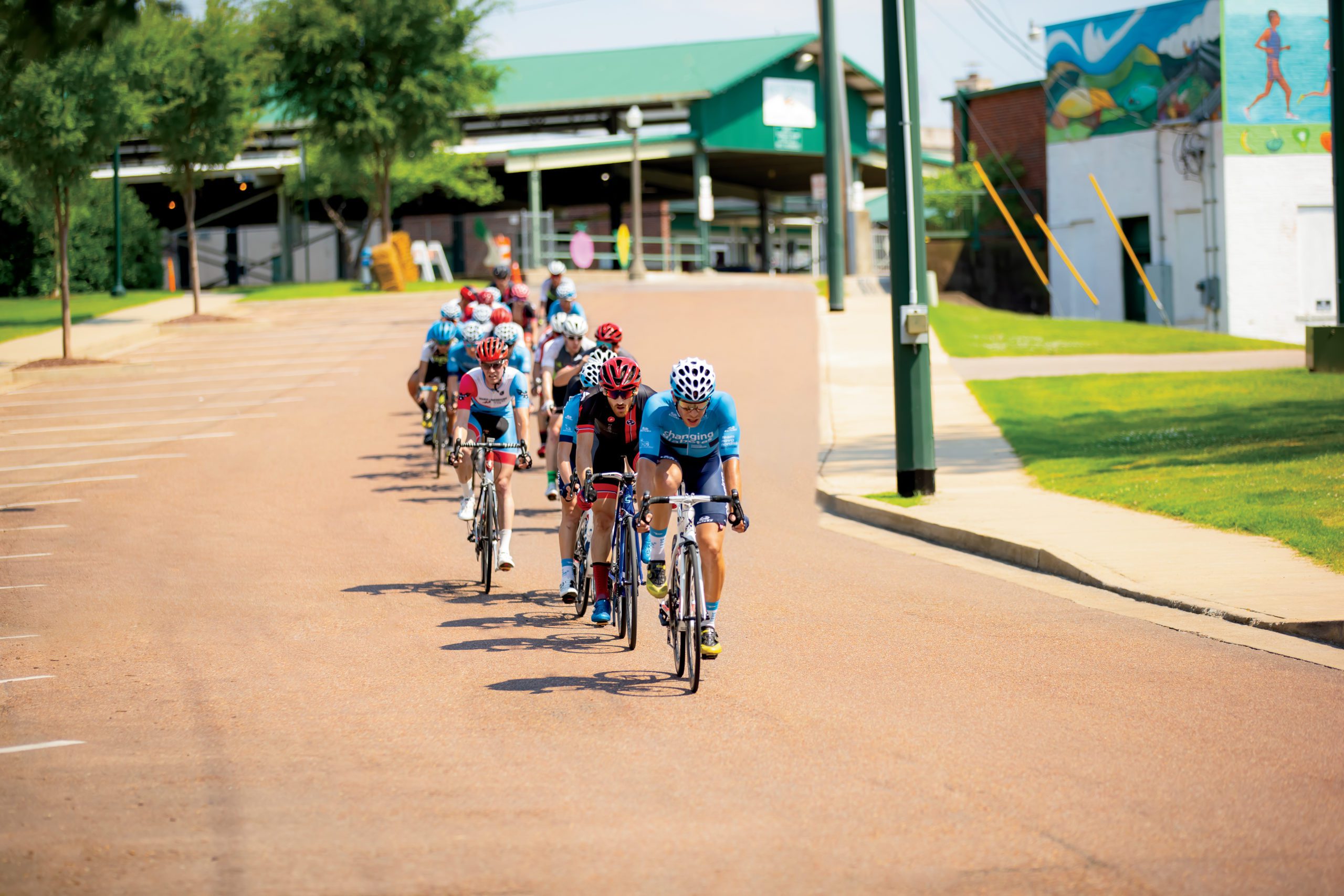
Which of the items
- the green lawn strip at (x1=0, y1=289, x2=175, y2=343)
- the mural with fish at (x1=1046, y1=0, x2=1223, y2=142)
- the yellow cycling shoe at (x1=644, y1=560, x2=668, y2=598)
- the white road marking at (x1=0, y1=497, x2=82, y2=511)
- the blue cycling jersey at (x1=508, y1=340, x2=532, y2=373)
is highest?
the mural with fish at (x1=1046, y1=0, x2=1223, y2=142)

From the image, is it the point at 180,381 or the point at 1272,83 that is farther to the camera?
the point at 1272,83

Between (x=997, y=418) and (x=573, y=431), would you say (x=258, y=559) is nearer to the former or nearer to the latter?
(x=573, y=431)

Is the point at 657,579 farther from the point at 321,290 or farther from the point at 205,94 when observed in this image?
the point at 321,290

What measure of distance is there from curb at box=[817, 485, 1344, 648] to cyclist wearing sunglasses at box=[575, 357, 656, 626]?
4046mm

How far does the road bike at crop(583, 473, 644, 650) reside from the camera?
9156 millimetres

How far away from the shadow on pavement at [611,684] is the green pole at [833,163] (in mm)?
25864

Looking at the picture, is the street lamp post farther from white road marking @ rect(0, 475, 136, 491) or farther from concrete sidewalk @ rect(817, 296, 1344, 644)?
white road marking @ rect(0, 475, 136, 491)

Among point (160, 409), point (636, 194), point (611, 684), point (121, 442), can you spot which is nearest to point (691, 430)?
point (611, 684)

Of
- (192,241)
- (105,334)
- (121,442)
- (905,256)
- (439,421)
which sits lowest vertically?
(121,442)

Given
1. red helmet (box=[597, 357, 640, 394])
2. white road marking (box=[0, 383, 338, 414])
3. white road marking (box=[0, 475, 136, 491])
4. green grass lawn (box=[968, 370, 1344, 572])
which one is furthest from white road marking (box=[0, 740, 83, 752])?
white road marking (box=[0, 383, 338, 414])

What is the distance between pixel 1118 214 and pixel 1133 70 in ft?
14.2

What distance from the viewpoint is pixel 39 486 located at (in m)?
17.9

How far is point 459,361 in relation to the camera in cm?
1511

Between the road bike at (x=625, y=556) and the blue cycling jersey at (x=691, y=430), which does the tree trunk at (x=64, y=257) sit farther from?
the blue cycling jersey at (x=691, y=430)
